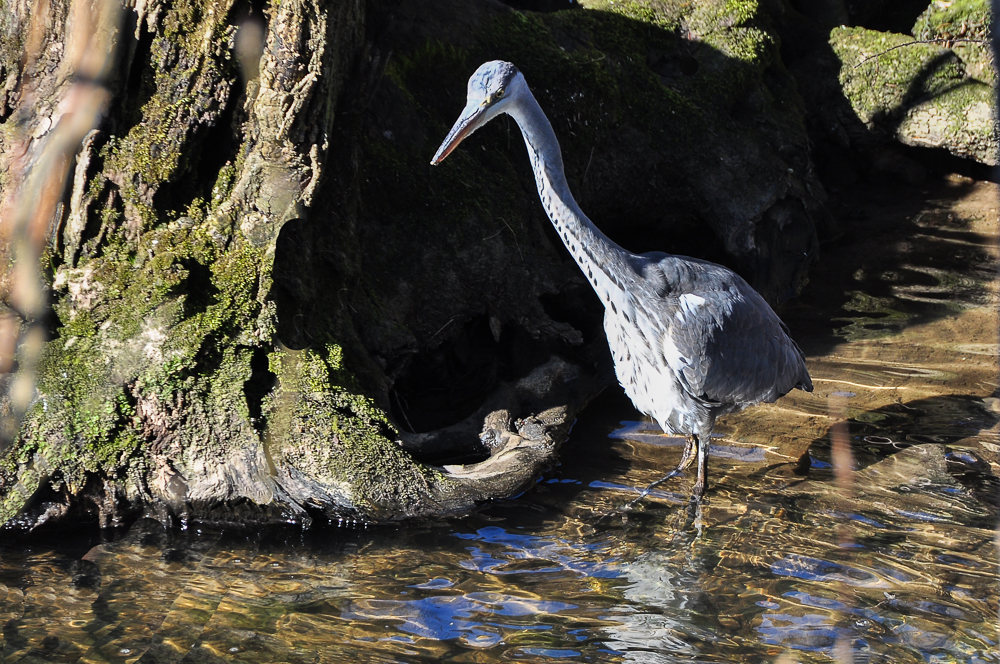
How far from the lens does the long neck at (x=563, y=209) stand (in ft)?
13.9

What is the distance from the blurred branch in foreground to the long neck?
1.90m

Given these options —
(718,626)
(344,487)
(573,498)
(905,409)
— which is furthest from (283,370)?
(905,409)

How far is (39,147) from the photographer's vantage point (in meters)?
3.84

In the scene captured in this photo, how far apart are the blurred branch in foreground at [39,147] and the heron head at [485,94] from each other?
1.58 m

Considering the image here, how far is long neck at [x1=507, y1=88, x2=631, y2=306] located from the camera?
4.23m

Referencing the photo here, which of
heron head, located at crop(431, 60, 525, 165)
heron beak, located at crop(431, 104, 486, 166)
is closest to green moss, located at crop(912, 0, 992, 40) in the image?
heron head, located at crop(431, 60, 525, 165)

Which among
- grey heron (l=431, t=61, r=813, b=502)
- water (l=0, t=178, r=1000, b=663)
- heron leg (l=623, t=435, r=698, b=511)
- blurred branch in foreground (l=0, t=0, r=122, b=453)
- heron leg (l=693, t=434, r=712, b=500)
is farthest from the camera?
heron leg (l=623, t=435, r=698, b=511)

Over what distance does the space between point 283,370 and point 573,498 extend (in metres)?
1.68

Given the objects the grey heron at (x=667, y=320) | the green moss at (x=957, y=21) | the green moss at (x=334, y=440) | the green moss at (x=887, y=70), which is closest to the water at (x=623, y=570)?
the green moss at (x=334, y=440)

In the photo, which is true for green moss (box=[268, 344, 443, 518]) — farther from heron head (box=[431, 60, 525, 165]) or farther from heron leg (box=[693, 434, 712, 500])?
heron leg (box=[693, 434, 712, 500])

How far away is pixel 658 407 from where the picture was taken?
185 inches

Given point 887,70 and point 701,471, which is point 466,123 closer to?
point 701,471

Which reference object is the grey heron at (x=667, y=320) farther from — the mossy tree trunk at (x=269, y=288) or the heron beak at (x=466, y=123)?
the mossy tree trunk at (x=269, y=288)

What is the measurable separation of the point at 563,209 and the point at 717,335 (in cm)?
106
